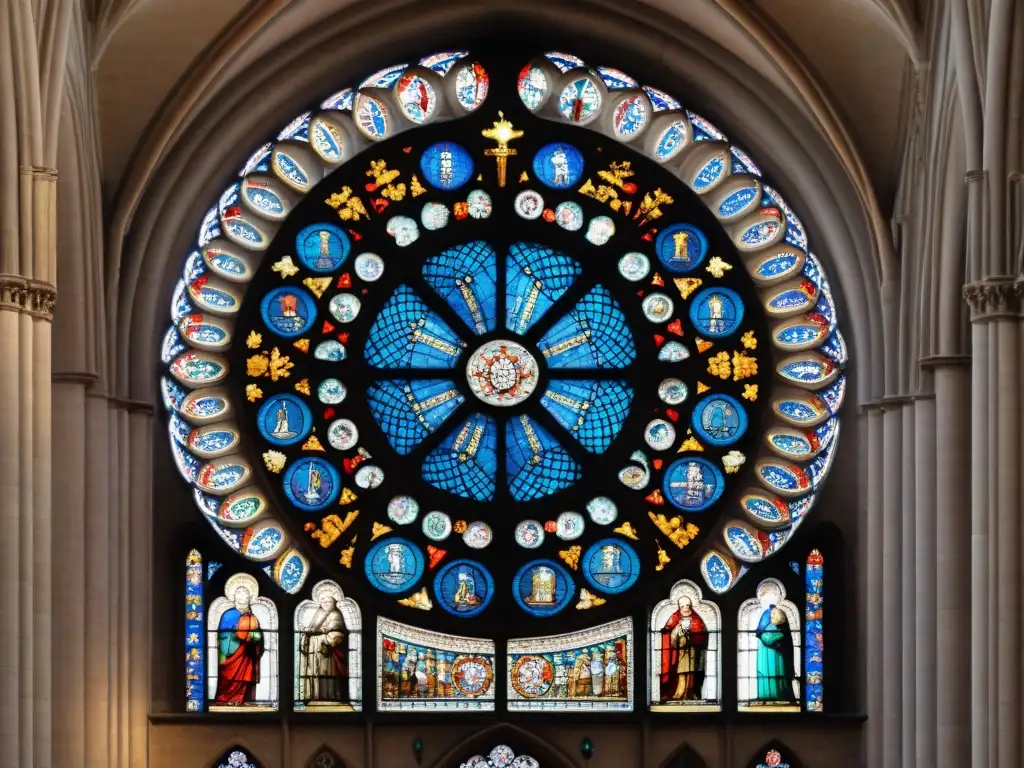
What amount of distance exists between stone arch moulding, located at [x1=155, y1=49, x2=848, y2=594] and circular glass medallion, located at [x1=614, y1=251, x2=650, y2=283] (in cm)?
23

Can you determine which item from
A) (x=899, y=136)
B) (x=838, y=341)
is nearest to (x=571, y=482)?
(x=838, y=341)

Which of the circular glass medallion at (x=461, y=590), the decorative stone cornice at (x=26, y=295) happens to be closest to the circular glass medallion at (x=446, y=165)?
the circular glass medallion at (x=461, y=590)

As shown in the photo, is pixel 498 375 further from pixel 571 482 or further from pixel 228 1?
pixel 228 1

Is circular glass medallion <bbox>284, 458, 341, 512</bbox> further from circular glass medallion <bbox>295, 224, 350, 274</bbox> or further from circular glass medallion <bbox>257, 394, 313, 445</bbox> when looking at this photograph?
circular glass medallion <bbox>295, 224, 350, 274</bbox>

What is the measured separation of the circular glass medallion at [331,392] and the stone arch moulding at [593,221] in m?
0.60

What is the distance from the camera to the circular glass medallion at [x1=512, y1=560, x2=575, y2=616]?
25.1m

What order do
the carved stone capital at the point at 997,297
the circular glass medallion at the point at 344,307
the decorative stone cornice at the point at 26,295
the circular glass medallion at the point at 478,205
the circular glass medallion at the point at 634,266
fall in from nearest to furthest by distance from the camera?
1. the decorative stone cornice at the point at 26,295
2. the carved stone capital at the point at 997,297
3. the circular glass medallion at the point at 344,307
4. the circular glass medallion at the point at 634,266
5. the circular glass medallion at the point at 478,205

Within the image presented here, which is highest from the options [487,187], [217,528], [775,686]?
[487,187]

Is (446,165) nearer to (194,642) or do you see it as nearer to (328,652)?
(328,652)

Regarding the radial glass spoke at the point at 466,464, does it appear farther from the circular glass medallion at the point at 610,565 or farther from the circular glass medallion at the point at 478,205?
the circular glass medallion at the point at 478,205

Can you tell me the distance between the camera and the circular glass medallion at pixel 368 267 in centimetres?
2552

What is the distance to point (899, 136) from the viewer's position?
944 inches

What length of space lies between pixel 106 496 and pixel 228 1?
4.49 m

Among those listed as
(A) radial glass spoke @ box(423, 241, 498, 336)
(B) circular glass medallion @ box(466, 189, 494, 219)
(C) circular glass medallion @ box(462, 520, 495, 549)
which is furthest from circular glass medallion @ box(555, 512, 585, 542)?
(B) circular glass medallion @ box(466, 189, 494, 219)
